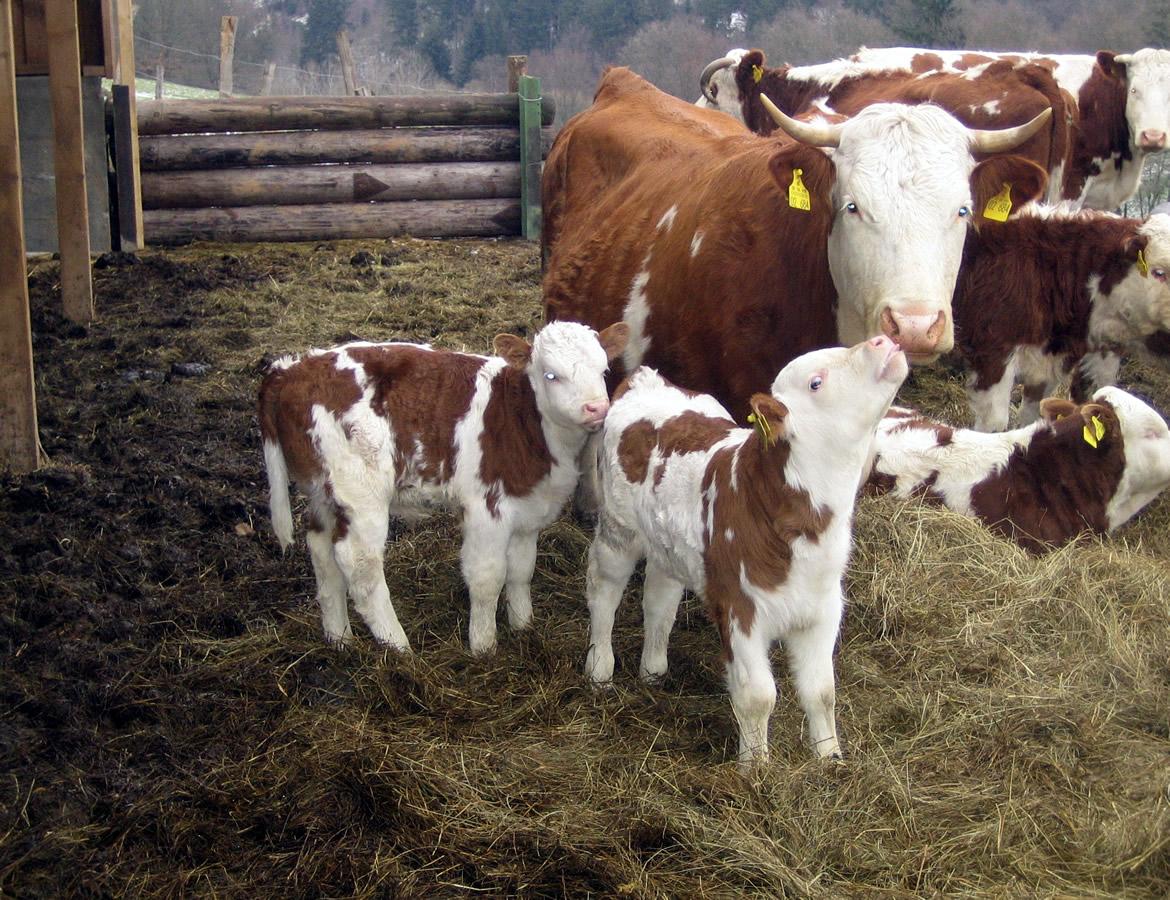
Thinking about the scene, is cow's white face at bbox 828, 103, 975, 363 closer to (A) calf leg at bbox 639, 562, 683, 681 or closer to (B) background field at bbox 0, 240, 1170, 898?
(A) calf leg at bbox 639, 562, 683, 681

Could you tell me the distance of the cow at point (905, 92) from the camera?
25.4 feet

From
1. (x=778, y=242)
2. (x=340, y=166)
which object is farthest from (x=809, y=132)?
(x=340, y=166)

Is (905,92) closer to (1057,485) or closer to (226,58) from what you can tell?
(1057,485)

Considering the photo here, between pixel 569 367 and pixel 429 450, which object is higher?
pixel 569 367

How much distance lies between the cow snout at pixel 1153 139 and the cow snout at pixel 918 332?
269 inches

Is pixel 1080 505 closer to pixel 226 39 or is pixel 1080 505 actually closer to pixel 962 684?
pixel 962 684

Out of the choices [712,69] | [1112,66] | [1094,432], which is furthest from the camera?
[712,69]

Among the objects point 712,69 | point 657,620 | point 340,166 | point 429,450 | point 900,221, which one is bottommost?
point 657,620

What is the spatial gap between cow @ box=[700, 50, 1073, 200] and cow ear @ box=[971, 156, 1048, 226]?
3.61ft

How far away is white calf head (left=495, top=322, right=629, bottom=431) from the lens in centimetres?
451

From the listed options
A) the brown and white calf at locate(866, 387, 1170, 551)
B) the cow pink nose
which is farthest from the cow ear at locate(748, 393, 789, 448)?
the cow pink nose

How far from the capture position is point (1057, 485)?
18.6ft

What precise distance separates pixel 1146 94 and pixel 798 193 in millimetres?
6658

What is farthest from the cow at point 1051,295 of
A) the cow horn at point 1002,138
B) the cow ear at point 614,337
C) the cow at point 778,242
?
the cow ear at point 614,337
